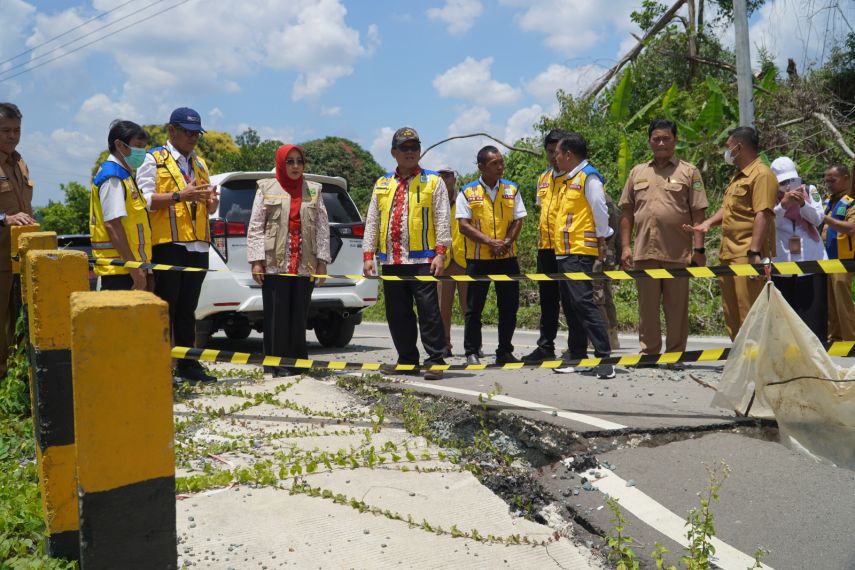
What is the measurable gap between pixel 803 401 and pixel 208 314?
213 inches

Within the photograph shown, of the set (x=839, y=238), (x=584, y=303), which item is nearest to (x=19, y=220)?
(x=584, y=303)

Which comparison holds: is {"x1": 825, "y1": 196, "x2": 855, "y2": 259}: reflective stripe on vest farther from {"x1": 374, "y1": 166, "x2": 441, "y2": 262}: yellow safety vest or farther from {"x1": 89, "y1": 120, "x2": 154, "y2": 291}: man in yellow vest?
{"x1": 89, "y1": 120, "x2": 154, "y2": 291}: man in yellow vest

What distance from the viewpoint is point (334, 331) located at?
30.3 ft

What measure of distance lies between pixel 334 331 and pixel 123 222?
355 cm

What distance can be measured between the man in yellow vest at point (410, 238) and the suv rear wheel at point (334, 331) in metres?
2.44

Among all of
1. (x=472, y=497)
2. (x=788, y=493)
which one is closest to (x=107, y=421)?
(x=472, y=497)

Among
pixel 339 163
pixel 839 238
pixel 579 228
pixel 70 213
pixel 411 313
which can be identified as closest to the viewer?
pixel 579 228

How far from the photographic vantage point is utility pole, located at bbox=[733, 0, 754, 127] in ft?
37.8

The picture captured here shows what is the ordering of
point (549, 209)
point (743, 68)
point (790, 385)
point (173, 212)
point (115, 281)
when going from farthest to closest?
1. point (743, 68)
2. point (549, 209)
3. point (173, 212)
4. point (115, 281)
5. point (790, 385)

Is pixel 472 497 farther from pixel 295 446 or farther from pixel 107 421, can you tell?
pixel 107 421

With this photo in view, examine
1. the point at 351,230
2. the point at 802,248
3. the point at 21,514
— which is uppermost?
the point at 351,230

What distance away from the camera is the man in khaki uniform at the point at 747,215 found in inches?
247

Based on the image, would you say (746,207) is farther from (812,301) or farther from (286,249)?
(286,249)

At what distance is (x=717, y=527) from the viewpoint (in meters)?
3.28
